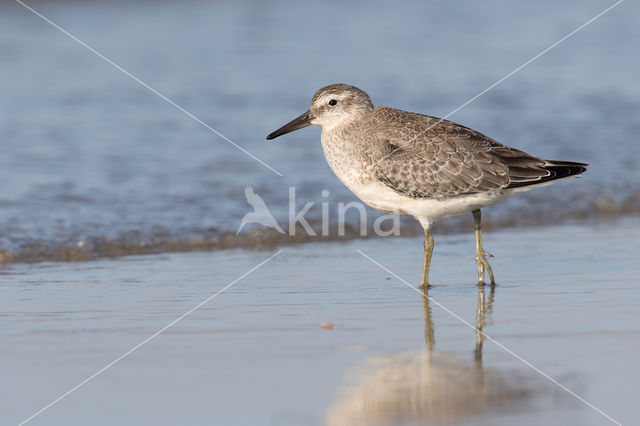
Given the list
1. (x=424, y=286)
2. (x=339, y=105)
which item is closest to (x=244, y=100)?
→ (x=339, y=105)

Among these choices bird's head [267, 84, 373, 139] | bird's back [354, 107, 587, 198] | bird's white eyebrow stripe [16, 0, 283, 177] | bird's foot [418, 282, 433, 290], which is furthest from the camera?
bird's white eyebrow stripe [16, 0, 283, 177]

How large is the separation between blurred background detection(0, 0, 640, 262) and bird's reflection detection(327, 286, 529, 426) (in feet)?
13.0

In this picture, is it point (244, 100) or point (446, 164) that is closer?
point (446, 164)

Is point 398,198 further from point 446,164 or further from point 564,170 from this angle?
point 564,170

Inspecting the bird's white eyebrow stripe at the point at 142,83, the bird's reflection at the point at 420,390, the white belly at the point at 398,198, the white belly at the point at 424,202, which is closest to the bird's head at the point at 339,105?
the white belly at the point at 398,198

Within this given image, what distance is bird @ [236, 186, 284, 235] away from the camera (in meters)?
9.23

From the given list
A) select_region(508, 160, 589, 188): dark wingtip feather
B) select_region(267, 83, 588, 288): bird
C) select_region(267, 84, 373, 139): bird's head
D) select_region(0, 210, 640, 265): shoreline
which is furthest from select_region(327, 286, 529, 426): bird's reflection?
select_region(0, 210, 640, 265): shoreline

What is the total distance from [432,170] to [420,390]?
9.13 feet

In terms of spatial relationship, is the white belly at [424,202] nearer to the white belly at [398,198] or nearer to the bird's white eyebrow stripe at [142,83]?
the white belly at [398,198]

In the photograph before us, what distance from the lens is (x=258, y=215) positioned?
9.52 meters

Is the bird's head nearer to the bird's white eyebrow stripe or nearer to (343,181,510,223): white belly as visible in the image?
(343,181,510,223): white belly

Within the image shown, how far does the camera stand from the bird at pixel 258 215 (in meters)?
9.23

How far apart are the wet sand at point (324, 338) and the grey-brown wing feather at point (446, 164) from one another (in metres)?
0.79

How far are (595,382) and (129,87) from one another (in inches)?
479
